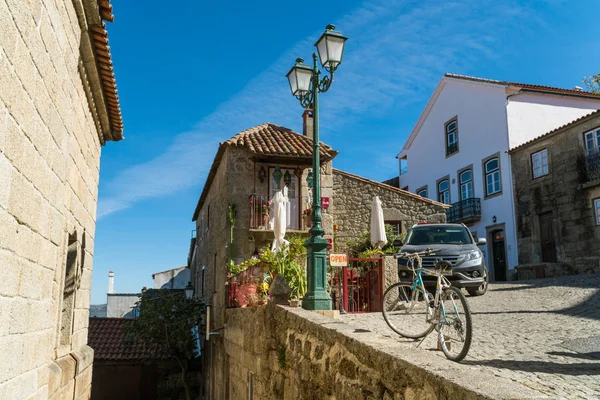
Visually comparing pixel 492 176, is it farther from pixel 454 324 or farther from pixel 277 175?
pixel 454 324

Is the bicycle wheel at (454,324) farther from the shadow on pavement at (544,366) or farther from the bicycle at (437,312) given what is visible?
the shadow on pavement at (544,366)

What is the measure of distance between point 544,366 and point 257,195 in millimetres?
11718

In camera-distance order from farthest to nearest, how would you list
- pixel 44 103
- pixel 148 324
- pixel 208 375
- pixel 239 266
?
pixel 148 324
pixel 208 375
pixel 239 266
pixel 44 103

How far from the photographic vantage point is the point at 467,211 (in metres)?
25.2

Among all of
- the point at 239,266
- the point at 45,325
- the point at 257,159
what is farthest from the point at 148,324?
the point at 45,325

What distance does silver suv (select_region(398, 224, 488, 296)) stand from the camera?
11461mm

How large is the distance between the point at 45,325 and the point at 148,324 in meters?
15.5

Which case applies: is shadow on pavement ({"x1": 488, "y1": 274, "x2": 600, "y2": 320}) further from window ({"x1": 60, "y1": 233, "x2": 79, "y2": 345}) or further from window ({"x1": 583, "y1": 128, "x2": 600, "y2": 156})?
window ({"x1": 60, "y1": 233, "x2": 79, "y2": 345})

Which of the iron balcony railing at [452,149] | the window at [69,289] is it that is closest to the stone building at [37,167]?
the window at [69,289]

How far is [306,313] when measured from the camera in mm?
6637

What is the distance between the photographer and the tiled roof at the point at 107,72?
6348 mm

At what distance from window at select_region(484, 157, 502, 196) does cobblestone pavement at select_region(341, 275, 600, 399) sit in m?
11.7

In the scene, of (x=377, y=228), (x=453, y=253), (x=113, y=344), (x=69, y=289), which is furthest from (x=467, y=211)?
(x=69, y=289)

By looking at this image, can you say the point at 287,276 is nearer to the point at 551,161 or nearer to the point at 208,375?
the point at 208,375
